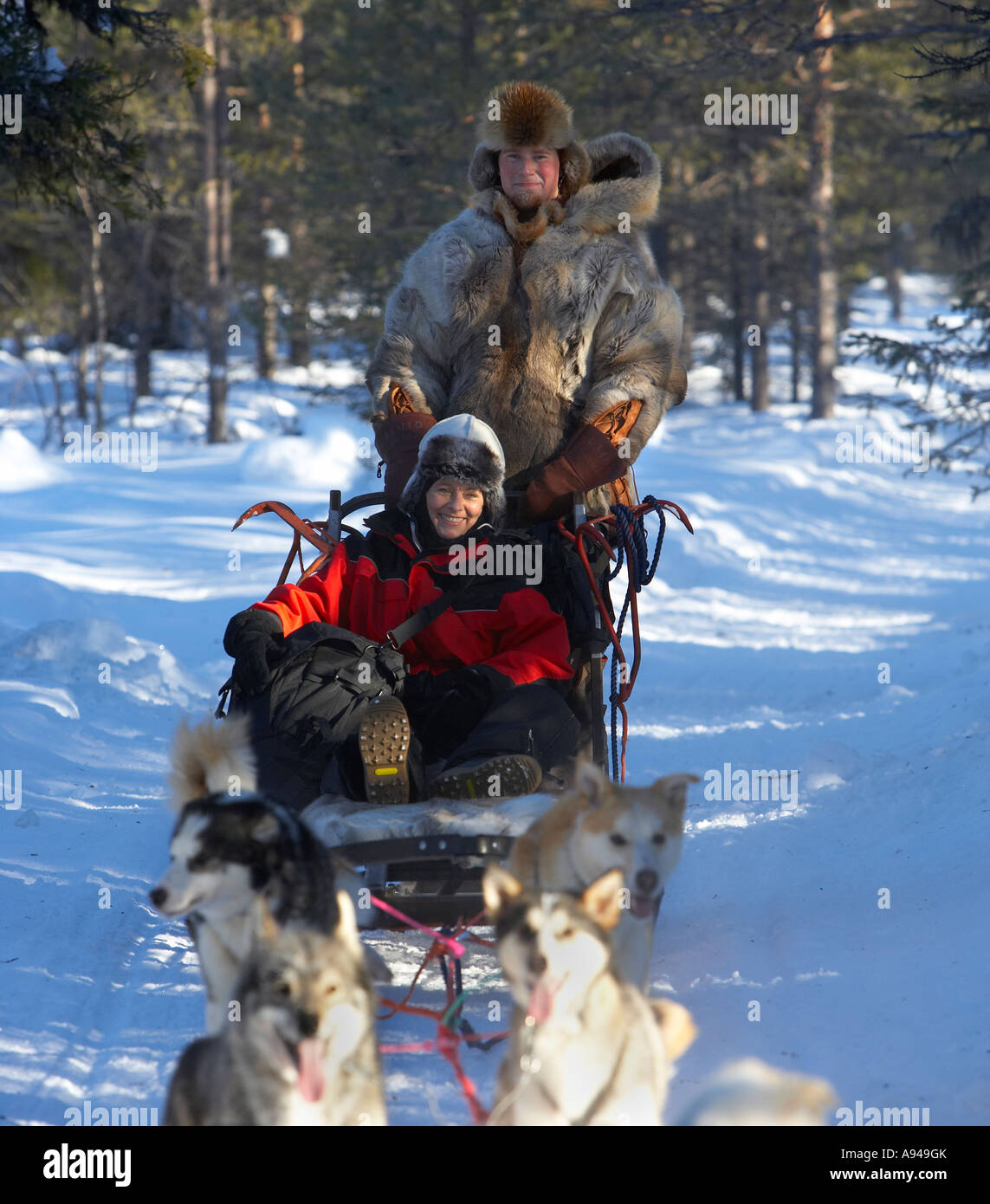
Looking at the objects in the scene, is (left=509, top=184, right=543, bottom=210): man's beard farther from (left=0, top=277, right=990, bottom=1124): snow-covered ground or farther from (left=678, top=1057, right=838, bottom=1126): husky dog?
(left=678, top=1057, right=838, bottom=1126): husky dog

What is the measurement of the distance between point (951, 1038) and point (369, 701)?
199 cm

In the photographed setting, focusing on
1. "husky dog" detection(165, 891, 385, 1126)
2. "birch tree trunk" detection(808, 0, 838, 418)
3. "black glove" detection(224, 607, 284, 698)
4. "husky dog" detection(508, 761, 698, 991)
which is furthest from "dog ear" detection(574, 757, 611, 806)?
"birch tree trunk" detection(808, 0, 838, 418)

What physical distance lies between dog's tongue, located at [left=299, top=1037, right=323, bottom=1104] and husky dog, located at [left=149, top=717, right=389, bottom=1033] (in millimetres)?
479

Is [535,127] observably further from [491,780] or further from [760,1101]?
[760,1101]

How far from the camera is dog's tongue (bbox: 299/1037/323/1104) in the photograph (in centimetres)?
208

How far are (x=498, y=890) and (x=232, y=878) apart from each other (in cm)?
67

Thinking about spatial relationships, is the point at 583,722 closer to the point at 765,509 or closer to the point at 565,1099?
the point at 565,1099

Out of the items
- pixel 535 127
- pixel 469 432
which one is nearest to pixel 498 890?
pixel 469 432

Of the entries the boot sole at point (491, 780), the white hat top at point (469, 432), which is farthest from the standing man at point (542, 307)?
the boot sole at point (491, 780)

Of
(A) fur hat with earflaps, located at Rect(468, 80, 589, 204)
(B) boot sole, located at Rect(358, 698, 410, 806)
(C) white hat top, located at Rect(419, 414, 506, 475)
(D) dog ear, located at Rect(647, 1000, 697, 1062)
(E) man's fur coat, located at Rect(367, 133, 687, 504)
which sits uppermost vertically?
(A) fur hat with earflaps, located at Rect(468, 80, 589, 204)

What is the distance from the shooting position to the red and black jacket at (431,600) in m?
4.39

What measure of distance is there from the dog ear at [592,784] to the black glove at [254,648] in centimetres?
134

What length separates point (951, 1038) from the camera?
3312mm

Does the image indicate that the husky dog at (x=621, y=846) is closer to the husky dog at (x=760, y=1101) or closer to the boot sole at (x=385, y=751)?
the boot sole at (x=385, y=751)
